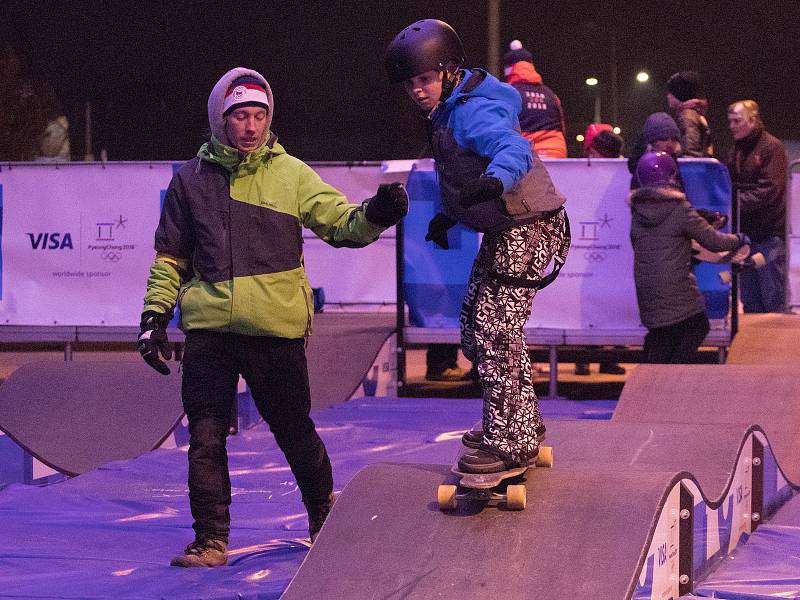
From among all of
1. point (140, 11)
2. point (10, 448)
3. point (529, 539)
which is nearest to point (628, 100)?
point (140, 11)

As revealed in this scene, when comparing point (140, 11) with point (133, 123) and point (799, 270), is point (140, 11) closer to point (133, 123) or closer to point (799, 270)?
point (133, 123)

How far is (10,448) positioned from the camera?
8.28 meters

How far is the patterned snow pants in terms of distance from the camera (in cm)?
497

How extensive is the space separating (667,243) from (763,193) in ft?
10.0

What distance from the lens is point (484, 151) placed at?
193 inches

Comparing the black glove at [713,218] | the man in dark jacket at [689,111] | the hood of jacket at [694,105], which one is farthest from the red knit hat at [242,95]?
the hood of jacket at [694,105]

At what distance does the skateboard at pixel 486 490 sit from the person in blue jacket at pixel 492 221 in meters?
0.06

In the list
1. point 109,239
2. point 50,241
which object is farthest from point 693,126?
point 50,241

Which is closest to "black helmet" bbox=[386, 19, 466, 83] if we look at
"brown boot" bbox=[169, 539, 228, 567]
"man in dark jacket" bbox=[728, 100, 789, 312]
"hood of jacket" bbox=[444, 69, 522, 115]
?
"hood of jacket" bbox=[444, 69, 522, 115]

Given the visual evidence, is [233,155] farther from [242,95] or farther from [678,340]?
[678,340]

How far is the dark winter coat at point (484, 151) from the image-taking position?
4.91 meters

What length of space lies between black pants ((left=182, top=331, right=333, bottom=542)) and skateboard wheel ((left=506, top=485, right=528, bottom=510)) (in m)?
1.05

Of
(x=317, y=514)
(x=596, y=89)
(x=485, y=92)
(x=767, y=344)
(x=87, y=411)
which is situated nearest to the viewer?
(x=485, y=92)

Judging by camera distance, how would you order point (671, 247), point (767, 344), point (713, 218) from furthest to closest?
point (767, 344), point (713, 218), point (671, 247)
